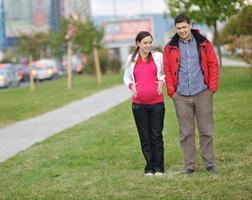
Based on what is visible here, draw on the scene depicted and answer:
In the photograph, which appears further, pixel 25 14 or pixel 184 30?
pixel 25 14

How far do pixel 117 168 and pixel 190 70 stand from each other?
1.78 metres

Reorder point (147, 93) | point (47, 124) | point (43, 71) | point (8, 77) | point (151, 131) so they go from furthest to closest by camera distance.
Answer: point (43, 71) → point (8, 77) → point (47, 124) → point (151, 131) → point (147, 93)

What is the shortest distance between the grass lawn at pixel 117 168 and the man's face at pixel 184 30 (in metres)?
1.58

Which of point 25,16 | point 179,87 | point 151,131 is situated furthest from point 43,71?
point 179,87

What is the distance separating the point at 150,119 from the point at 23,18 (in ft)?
239

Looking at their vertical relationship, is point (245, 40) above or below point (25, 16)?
above

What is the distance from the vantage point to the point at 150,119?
810 centimetres

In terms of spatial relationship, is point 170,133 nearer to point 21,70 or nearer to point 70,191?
point 70,191

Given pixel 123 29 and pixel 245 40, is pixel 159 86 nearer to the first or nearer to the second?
pixel 245 40

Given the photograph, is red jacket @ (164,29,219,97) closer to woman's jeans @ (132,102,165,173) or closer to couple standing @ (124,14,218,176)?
couple standing @ (124,14,218,176)

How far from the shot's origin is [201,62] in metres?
7.67

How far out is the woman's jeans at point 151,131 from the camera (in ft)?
26.3

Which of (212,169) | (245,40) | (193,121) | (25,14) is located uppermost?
(193,121)

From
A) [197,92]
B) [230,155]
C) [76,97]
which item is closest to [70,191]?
[197,92]
